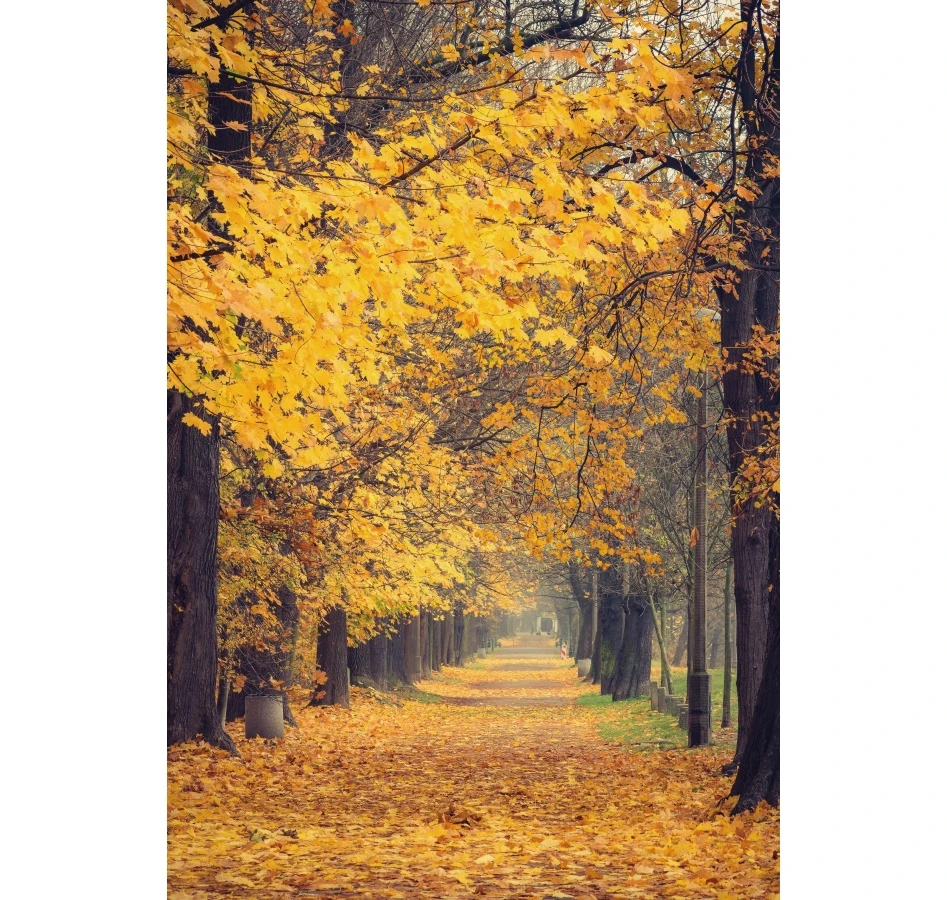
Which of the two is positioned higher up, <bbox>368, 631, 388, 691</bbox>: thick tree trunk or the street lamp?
the street lamp

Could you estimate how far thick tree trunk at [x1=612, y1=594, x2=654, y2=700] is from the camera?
2423 centimetres

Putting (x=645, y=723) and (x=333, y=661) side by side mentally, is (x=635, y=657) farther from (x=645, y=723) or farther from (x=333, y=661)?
(x=333, y=661)

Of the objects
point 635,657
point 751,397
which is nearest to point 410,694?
point 635,657

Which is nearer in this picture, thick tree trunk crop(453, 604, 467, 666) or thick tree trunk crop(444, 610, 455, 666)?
thick tree trunk crop(444, 610, 455, 666)

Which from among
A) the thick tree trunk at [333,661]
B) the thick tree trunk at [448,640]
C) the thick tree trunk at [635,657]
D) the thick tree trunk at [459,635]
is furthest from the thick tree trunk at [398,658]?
the thick tree trunk at [459,635]

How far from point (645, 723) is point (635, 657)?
6.41m

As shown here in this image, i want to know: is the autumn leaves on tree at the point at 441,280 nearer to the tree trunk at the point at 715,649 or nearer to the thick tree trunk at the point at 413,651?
the tree trunk at the point at 715,649

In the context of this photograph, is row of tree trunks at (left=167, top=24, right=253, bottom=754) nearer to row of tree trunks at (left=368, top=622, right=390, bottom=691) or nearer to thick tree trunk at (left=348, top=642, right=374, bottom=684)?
thick tree trunk at (left=348, top=642, right=374, bottom=684)

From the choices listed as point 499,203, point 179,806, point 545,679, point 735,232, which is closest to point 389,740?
point 179,806

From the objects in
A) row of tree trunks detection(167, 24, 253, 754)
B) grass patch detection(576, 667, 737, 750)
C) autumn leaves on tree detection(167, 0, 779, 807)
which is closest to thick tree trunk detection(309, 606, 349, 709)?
autumn leaves on tree detection(167, 0, 779, 807)

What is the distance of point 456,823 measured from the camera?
8.22 meters

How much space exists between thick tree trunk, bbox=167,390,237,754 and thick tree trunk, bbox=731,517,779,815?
15.5 feet

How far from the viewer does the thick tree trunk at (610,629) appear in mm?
26328

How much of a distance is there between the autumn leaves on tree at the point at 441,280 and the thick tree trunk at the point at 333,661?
10.5ft
